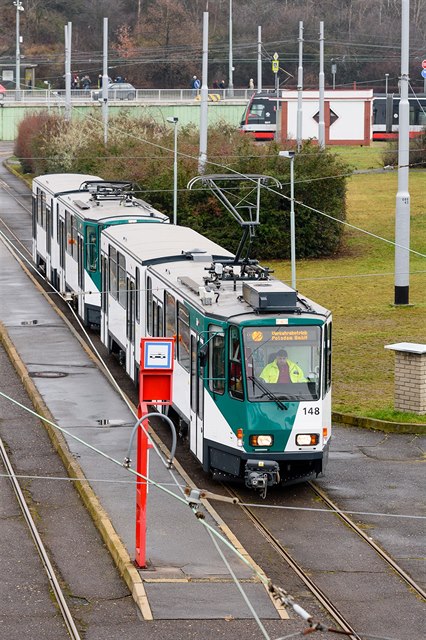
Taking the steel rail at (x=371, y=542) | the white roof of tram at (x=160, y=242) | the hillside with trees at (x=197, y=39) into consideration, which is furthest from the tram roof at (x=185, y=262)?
the hillside with trees at (x=197, y=39)

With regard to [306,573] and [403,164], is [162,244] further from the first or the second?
[306,573]

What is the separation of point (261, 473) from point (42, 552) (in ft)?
11.2

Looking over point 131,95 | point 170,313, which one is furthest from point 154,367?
point 131,95

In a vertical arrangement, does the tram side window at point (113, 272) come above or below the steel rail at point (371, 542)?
above

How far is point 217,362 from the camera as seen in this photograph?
63.4ft

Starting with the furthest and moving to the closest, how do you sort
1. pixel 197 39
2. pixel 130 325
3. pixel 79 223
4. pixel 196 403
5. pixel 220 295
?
pixel 197 39 < pixel 79 223 < pixel 130 325 < pixel 220 295 < pixel 196 403

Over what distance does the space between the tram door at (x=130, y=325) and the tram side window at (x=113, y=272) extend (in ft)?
5.15

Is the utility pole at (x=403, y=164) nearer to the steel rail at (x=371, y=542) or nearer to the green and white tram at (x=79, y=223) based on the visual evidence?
the green and white tram at (x=79, y=223)

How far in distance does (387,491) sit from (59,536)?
4.99 m

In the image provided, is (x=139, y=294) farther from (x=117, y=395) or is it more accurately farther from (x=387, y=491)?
(x=387, y=491)

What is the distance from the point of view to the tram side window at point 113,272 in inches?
1107

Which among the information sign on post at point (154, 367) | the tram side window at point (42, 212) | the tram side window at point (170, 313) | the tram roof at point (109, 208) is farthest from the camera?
the tram side window at point (42, 212)

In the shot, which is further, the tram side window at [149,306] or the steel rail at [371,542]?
the tram side window at [149,306]

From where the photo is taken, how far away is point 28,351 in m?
29.9
